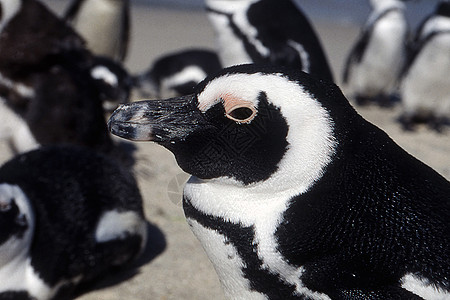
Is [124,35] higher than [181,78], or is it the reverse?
[181,78]

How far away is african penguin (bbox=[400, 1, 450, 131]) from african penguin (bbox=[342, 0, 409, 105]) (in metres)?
0.64

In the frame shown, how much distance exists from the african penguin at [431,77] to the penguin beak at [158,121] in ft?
15.6

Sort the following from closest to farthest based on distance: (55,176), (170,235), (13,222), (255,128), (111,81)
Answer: (255,128) → (13,222) → (55,176) → (170,235) → (111,81)

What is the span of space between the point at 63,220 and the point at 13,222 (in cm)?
25

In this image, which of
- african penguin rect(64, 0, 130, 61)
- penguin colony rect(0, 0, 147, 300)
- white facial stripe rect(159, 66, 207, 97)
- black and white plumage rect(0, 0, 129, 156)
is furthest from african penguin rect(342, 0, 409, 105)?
black and white plumage rect(0, 0, 129, 156)

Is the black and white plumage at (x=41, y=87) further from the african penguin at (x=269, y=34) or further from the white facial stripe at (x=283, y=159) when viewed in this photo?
the white facial stripe at (x=283, y=159)

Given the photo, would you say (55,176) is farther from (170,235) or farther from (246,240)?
(246,240)

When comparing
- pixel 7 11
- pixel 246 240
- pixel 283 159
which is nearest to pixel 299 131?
pixel 283 159

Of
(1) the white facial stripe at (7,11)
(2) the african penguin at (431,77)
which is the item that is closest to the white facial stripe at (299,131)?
(1) the white facial stripe at (7,11)

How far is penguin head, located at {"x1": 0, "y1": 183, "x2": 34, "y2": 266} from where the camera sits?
2.04 meters

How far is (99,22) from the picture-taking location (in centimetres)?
674

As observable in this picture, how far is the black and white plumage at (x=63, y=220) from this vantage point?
2131mm

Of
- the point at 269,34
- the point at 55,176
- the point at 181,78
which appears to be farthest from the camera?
the point at 181,78

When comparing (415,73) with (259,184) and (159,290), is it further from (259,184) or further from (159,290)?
(259,184)
